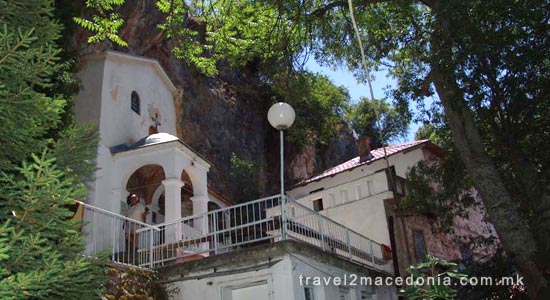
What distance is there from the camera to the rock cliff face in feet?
72.4

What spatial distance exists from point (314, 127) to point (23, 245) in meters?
29.3

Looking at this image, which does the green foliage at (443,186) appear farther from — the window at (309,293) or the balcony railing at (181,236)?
the window at (309,293)

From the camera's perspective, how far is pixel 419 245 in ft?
60.1

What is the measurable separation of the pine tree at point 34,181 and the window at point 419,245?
48.5 feet

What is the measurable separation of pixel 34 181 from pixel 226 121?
25.4m

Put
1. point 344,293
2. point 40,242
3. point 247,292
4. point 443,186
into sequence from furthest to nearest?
point 443,186, point 344,293, point 247,292, point 40,242

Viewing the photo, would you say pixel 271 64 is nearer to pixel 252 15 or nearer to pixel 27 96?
pixel 252 15

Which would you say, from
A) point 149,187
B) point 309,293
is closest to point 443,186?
point 309,293

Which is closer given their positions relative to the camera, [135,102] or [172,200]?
[172,200]

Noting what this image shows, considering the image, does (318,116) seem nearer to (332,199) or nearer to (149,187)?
(332,199)

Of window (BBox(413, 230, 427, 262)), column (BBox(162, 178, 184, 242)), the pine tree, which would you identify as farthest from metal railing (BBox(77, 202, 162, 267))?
window (BBox(413, 230, 427, 262))

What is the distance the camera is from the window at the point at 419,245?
58.7ft

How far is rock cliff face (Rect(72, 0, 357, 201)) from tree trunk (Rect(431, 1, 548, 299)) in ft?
36.2

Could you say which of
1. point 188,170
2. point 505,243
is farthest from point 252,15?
point 505,243
